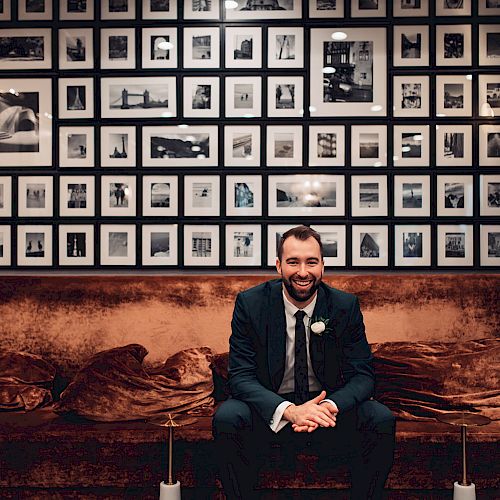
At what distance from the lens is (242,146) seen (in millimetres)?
3918

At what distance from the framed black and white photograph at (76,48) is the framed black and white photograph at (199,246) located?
125 cm

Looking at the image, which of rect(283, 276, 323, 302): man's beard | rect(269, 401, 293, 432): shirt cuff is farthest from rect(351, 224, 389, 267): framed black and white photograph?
rect(269, 401, 293, 432): shirt cuff

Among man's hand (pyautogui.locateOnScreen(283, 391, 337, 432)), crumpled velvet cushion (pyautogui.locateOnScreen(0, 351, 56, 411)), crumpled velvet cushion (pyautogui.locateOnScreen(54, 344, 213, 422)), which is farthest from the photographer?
crumpled velvet cushion (pyautogui.locateOnScreen(0, 351, 56, 411))

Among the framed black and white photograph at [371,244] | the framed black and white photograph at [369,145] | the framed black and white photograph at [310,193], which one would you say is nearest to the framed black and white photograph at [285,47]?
the framed black and white photograph at [369,145]

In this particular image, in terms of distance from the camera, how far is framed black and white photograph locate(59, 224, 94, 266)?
396 centimetres

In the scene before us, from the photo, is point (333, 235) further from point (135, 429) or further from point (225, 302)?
point (135, 429)

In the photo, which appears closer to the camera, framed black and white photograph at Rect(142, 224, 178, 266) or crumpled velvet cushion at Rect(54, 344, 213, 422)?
crumpled velvet cushion at Rect(54, 344, 213, 422)

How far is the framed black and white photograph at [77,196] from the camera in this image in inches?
156

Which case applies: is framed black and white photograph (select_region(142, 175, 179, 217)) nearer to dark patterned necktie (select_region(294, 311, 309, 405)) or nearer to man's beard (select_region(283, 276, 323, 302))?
man's beard (select_region(283, 276, 323, 302))

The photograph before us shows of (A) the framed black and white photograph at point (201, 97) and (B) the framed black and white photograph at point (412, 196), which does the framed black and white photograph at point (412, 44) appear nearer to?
(B) the framed black and white photograph at point (412, 196)

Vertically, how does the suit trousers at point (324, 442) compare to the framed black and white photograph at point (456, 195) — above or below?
below

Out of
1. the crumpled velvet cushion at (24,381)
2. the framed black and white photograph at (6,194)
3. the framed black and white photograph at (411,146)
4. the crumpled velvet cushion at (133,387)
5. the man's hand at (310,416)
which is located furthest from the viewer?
the framed black and white photograph at (6,194)

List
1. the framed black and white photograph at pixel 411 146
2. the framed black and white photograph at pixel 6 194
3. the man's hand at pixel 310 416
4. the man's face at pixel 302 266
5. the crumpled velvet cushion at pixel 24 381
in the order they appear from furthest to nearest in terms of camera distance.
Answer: the framed black and white photograph at pixel 6 194
the framed black and white photograph at pixel 411 146
the crumpled velvet cushion at pixel 24 381
the man's face at pixel 302 266
the man's hand at pixel 310 416

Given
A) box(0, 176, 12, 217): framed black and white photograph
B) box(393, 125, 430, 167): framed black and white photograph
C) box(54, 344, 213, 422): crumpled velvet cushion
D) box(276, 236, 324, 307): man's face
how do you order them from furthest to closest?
box(0, 176, 12, 217): framed black and white photograph < box(393, 125, 430, 167): framed black and white photograph < box(54, 344, 213, 422): crumpled velvet cushion < box(276, 236, 324, 307): man's face
